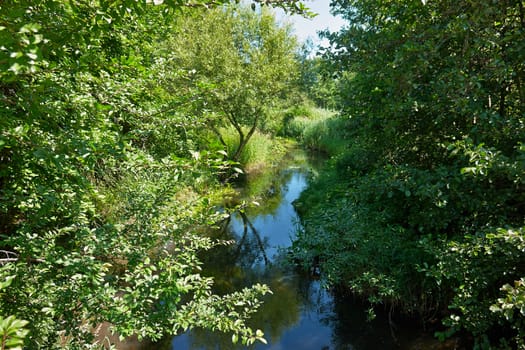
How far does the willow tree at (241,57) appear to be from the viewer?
11406 mm

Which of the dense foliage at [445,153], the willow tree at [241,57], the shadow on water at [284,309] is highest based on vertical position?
the willow tree at [241,57]

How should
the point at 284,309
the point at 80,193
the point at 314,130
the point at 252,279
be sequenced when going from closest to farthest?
the point at 80,193 → the point at 284,309 → the point at 252,279 → the point at 314,130

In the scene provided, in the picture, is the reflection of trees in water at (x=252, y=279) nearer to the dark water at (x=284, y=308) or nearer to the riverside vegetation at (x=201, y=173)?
the dark water at (x=284, y=308)

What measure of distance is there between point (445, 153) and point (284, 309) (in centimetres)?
372

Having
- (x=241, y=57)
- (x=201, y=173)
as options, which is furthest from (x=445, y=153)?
(x=241, y=57)

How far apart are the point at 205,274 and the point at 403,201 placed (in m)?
4.39

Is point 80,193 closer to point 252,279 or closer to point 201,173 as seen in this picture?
point 201,173

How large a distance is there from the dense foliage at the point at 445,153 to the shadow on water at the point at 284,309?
2.12 feet

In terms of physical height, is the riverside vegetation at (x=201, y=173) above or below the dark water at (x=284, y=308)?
above

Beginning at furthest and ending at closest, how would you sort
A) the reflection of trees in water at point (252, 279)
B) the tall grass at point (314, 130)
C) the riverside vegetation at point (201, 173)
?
the tall grass at point (314, 130) → the reflection of trees in water at point (252, 279) → the riverside vegetation at point (201, 173)

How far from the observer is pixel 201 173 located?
1752 mm

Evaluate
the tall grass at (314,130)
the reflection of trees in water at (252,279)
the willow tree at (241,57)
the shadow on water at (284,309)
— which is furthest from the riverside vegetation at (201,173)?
the tall grass at (314,130)

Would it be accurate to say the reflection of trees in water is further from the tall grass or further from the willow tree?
the tall grass

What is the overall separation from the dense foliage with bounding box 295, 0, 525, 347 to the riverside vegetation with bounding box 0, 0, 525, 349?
22 mm
